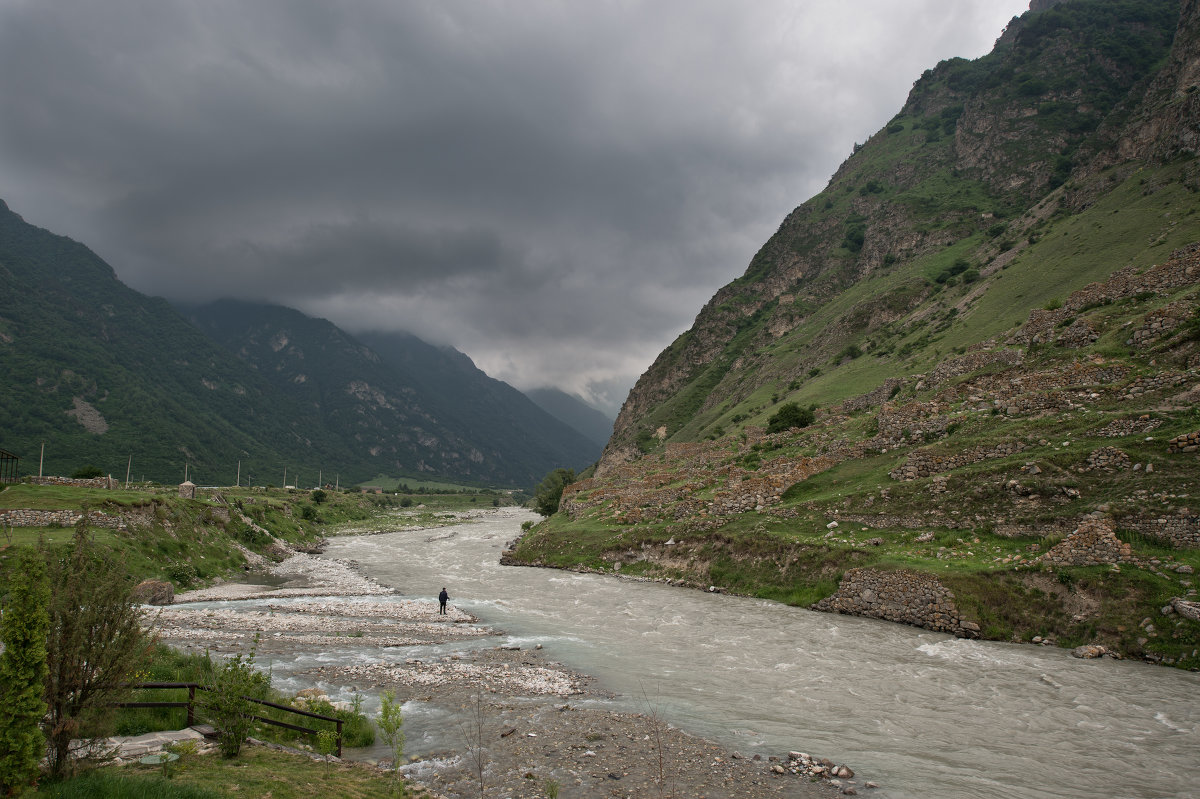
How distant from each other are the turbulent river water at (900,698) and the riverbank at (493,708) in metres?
1.08

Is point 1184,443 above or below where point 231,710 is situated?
above

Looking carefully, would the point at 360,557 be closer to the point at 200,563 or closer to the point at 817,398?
the point at 200,563

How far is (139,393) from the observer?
555ft

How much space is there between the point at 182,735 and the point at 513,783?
675 centimetres

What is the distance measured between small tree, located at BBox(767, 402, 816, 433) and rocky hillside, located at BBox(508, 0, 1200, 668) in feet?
1.09

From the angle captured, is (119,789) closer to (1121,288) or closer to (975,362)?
(975,362)

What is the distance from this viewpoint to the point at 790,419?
55375 mm

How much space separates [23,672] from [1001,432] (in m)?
35.2

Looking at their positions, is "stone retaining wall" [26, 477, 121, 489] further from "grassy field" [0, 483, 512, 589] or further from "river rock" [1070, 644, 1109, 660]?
"river rock" [1070, 644, 1109, 660]

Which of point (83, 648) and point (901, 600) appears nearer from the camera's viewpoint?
point (83, 648)

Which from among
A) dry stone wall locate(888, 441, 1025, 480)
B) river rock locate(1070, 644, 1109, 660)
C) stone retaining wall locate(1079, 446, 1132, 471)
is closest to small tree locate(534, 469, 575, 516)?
dry stone wall locate(888, 441, 1025, 480)

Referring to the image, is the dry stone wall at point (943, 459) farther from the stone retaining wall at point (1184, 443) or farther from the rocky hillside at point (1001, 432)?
the stone retaining wall at point (1184, 443)

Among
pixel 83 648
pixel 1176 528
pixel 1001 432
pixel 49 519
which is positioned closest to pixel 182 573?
pixel 49 519

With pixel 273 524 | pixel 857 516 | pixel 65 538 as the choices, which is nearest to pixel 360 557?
pixel 273 524
